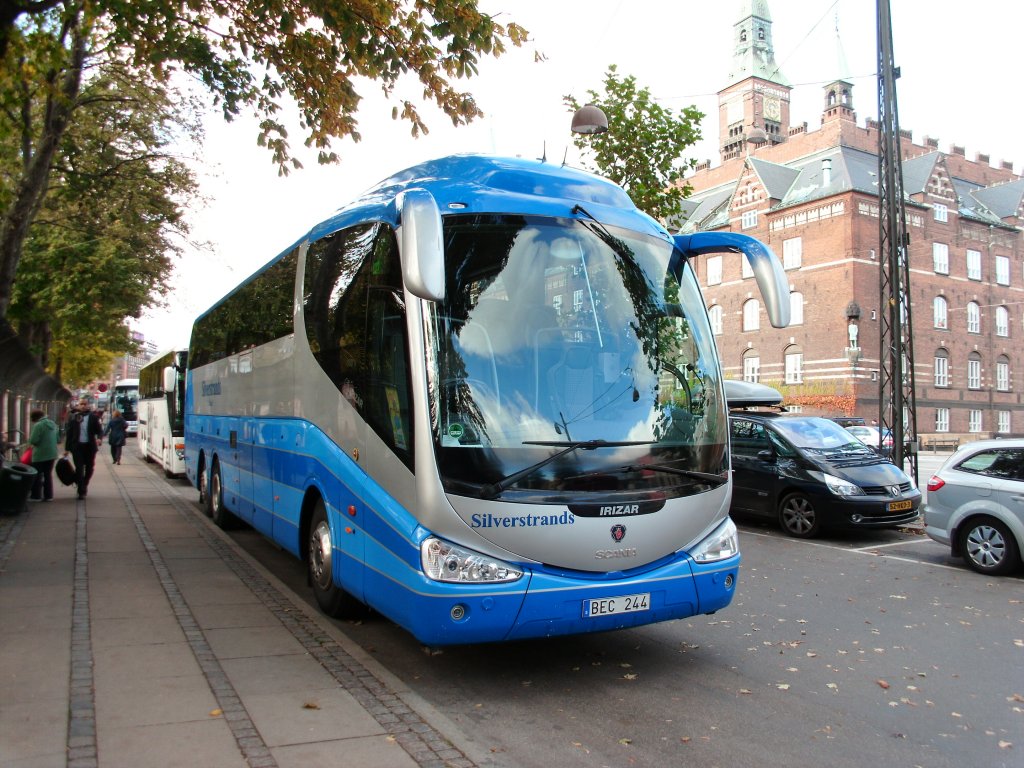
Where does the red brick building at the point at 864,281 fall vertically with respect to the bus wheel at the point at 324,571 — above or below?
above

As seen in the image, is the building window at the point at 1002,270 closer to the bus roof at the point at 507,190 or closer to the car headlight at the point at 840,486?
the car headlight at the point at 840,486

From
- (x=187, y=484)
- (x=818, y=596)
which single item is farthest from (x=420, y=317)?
(x=187, y=484)

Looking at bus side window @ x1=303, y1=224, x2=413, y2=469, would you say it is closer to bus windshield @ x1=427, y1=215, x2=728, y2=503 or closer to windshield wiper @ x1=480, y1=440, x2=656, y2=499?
bus windshield @ x1=427, y1=215, x2=728, y2=503

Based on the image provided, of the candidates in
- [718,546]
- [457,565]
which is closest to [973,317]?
[718,546]

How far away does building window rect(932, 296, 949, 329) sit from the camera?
2347 inches

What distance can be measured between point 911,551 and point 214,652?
9064 millimetres

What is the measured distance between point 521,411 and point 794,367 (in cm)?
5640

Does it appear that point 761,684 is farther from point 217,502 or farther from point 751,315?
point 751,315

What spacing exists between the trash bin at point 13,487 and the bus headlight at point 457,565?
10.7m

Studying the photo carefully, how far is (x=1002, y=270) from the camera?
64.2 meters

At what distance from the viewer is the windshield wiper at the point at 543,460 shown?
16.6ft

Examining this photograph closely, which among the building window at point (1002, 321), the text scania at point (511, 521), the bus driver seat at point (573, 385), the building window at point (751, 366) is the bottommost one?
the text scania at point (511, 521)

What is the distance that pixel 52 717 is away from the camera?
4.62 m

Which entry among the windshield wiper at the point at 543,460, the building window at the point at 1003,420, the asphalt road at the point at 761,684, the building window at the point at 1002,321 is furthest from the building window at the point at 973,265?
the windshield wiper at the point at 543,460
